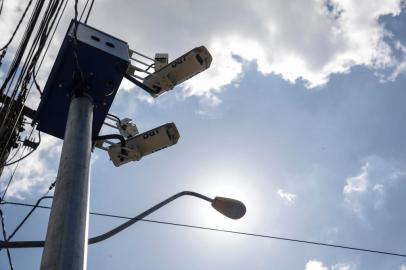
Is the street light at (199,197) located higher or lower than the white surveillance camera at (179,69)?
lower

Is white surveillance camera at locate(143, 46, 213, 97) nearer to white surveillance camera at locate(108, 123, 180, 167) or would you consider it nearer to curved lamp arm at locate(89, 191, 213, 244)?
white surveillance camera at locate(108, 123, 180, 167)

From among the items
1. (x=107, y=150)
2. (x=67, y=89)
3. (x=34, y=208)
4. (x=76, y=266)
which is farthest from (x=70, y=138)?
Result: (x=34, y=208)

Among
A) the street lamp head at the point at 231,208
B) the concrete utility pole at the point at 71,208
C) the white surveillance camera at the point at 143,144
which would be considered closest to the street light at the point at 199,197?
the street lamp head at the point at 231,208

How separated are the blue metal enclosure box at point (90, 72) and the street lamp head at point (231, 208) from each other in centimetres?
155

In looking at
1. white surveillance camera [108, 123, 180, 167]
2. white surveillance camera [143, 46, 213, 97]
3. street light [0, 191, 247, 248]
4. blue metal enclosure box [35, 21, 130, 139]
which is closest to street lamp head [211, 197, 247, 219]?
street light [0, 191, 247, 248]

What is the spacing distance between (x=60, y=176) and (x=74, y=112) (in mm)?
751

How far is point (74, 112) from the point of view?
11.5 ft

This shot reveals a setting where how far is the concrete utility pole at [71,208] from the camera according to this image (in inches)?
95.3

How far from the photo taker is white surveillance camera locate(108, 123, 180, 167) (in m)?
5.15

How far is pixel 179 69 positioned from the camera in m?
5.55

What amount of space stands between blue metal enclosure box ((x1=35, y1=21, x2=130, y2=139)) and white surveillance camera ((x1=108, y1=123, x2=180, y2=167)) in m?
0.47

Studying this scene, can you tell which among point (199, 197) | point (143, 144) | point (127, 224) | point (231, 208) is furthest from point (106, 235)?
point (143, 144)

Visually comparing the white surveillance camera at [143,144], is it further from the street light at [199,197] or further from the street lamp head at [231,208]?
the street lamp head at [231,208]

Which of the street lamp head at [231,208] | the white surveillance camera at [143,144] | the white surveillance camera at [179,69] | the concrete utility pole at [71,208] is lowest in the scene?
the concrete utility pole at [71,208]
